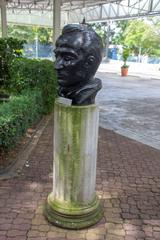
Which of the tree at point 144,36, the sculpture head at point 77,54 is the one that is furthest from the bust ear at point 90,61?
the tree at point 144,36

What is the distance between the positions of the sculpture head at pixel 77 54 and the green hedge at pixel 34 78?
408 centimetres

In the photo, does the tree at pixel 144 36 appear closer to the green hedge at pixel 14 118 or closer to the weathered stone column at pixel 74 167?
the green hedge at pixel 14 118

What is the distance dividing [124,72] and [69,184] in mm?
17725

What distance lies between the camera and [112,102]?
32.5 ft

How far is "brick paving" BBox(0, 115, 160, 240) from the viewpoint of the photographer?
280 centimetres

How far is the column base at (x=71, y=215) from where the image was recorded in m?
2.84

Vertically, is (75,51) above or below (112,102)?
above

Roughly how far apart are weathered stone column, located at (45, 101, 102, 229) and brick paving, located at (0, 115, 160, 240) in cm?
12

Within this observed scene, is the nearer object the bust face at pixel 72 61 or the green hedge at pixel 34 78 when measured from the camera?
the bust face at pixel 72 61

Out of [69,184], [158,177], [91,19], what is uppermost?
[91,19]

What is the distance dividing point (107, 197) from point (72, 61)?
1771 millimetres

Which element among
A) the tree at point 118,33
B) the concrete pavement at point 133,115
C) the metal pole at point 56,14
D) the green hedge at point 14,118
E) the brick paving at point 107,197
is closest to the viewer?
the brick paving at point 107,197

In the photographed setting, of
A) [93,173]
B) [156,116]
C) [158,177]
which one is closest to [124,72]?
[156,116]

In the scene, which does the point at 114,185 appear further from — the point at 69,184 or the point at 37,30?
the point at 37,30
